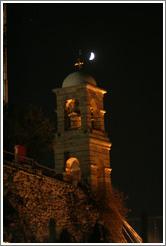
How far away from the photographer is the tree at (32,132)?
38500 mm

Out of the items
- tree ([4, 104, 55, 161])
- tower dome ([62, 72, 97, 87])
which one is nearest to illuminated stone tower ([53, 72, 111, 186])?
tower dome ([62, 72, 97, 87])

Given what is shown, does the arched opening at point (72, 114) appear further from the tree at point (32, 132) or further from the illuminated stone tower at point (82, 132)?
the tree at point (32, 132)

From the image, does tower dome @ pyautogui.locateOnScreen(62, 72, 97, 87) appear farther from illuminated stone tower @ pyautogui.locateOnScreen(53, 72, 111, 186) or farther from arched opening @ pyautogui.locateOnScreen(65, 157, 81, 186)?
arched opening @ pyautogui.locateOnScreen(65, 157, 81, 186)

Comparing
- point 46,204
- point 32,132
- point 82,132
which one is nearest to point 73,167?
point 82,132

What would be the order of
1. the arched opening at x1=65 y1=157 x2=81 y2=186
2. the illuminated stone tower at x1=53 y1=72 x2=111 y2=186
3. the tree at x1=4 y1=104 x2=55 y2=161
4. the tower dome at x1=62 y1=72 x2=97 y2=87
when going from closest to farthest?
1. the tree at x1=4 y1=104 x2=55 y2=161
2. the arched opening at x1=65 y1=157 x2=81 y2=186
3. the illuminated stone tower at x1=53 y1=72 x2=111 y2=186
4. the tower dome at x1=62 y1=72 x2=97 y2=87

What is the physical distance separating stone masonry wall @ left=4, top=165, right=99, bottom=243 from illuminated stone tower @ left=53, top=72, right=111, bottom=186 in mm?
3281

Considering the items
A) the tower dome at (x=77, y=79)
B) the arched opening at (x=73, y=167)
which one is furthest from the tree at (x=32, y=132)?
the tower dome at (x=77, y=79)

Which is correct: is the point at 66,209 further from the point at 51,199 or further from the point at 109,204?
the point at 109,204

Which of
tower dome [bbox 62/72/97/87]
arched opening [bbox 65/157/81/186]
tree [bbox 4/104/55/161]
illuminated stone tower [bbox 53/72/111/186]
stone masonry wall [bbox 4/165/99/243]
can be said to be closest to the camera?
stone masonry wall [bbox 4/165/99/243]

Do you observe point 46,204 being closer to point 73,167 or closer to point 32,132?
point 32,132

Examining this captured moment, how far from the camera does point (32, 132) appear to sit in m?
40.8

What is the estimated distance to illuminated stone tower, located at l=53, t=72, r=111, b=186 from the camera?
1768 inches

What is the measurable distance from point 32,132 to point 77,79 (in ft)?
22.1

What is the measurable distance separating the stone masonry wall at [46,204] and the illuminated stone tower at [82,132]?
10.8 feet
